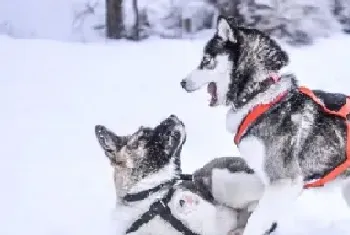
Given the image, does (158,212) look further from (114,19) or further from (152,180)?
(114,19)

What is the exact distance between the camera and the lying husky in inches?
63.7

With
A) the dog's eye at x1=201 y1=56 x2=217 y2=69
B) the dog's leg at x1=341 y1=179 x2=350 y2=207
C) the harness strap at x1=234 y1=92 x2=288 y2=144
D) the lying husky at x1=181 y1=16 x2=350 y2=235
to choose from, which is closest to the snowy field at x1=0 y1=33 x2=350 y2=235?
the dog's leg at x1=341 y1=179 x2=350 y2=207

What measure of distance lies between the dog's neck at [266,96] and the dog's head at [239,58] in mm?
27

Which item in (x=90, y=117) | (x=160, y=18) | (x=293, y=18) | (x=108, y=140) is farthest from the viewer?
(x=293, y=18)

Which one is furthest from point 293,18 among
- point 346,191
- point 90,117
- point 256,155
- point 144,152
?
point 144,152

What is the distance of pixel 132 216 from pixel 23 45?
1.10 meters

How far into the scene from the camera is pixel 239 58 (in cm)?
167

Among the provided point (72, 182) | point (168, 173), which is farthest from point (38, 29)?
point (168, 173)

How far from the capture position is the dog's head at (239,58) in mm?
1659

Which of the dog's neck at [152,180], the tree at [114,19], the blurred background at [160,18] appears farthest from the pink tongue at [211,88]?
the tree at [114,19]

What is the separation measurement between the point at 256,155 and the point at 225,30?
305mm

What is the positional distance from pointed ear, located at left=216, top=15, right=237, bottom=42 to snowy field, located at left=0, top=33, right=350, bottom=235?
456 mm

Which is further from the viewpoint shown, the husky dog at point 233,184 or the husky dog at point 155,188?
the husky dog at point 233,184

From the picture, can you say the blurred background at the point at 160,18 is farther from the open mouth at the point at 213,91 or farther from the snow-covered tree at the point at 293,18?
the open mouth at the point at 213,91
